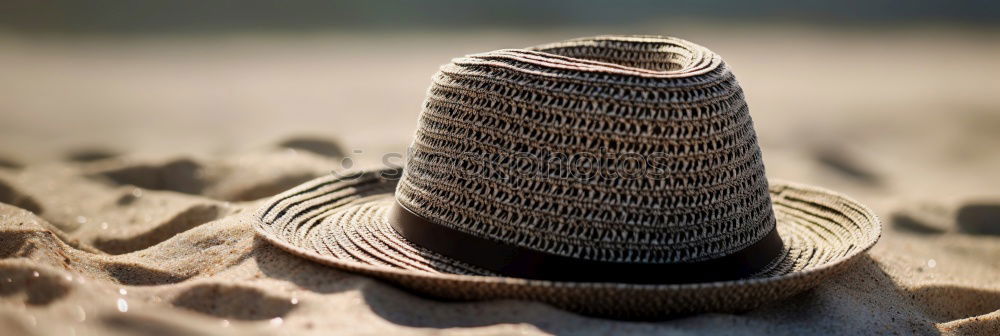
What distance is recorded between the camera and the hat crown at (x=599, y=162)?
2.25 meters

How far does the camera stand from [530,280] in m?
2.22

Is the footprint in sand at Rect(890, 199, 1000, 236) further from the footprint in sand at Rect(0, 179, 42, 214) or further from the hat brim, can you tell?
the footprint in sand at Rect(0, 179, 42, 214)

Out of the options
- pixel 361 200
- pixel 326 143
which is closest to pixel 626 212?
pixel 361 200

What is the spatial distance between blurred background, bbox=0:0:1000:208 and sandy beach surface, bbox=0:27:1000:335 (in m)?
0.05

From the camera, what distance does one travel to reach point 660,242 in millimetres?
2285

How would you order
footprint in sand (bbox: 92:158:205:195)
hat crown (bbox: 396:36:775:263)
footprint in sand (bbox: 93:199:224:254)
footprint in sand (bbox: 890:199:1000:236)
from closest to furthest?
hat crown (bbox: 396:36:775:263) < footprint in sand (bbox: 93:199:224:254) < footprint in sand (bbox: 890:199:1000:236) < footprint in sand (bbox: 92:158:205:195)

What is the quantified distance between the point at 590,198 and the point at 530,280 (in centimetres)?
26

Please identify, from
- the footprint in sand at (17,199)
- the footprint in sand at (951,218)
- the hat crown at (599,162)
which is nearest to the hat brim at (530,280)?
the hat crown at (599,162)

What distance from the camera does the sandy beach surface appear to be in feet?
6.96

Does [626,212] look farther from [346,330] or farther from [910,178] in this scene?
[910,178]

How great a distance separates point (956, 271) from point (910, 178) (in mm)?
2367

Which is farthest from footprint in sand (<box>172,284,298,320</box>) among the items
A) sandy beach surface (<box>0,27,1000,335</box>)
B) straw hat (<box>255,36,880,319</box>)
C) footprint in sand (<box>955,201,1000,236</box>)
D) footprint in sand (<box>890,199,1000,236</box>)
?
footprint in sand (<box>955,201,1000,236</box>)

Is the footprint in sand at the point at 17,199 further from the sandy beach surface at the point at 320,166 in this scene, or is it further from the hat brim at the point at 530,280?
the hat brim at the point at 530,280

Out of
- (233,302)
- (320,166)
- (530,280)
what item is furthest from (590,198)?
(320,166)
